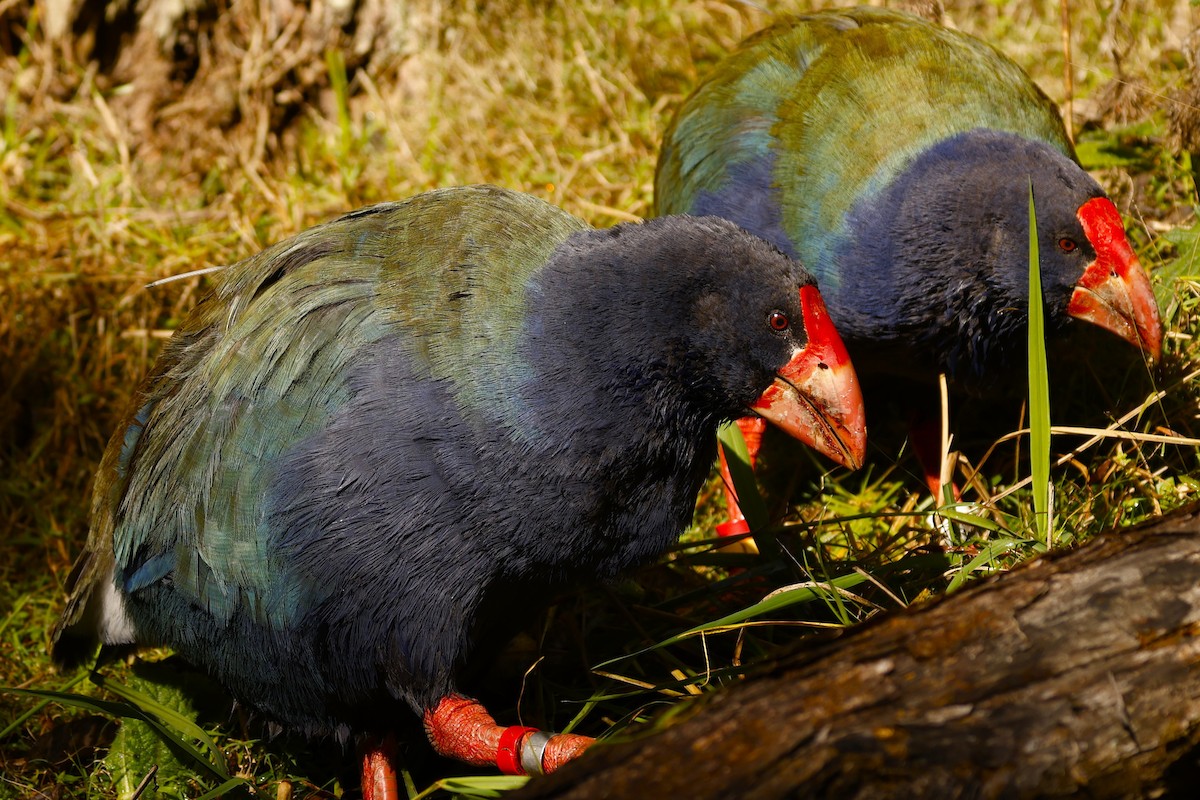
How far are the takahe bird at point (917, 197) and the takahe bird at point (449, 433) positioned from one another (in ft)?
2.17

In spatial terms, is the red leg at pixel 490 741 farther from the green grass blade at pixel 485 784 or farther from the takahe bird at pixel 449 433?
the green grass blade at pixel 485 784

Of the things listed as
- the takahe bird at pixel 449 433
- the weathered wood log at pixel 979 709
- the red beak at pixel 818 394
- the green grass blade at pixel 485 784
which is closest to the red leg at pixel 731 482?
the red beak at pixel 818 394

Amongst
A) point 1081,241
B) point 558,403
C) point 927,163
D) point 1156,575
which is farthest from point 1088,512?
point 558,403

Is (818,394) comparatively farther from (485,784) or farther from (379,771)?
(379,771)

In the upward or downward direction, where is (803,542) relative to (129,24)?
downward

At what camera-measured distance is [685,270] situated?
2.10 meters

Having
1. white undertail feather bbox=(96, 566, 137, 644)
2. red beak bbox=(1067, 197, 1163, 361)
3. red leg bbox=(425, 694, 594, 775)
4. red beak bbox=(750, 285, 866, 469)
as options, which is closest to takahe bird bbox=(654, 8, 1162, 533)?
red beak bbox=(1067, 197, 1163, 361)

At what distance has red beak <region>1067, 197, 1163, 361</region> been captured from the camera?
269 cm

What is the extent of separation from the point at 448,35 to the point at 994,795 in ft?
12.5

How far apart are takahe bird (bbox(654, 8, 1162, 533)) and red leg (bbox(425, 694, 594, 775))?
1049 mm

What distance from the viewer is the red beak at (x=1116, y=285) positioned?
2.69 metres

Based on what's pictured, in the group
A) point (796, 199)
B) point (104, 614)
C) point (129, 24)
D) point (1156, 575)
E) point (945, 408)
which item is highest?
point (129, 24)

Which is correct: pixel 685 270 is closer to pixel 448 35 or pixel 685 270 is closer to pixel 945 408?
pixel 945 408

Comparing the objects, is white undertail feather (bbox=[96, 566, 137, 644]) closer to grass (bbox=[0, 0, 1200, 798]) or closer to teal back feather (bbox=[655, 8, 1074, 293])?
grass (bbox=[0, 0, 1200, 798])
